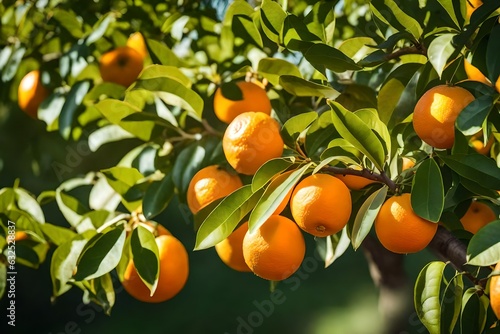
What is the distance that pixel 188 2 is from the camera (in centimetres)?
152

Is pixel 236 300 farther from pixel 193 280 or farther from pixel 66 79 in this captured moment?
pixel 66 79

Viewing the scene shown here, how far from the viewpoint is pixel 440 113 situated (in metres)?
0.84

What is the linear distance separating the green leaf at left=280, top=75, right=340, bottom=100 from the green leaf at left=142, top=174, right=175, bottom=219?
0.91ft

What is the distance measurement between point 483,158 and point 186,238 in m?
1.94

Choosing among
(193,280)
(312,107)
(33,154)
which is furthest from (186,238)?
(312,107)

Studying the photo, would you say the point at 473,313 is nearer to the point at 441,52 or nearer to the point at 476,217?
the point at 476,217

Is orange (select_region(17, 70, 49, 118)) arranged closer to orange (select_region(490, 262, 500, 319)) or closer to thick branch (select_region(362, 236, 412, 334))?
thick branch (select_region(362, 236, 412, 334))

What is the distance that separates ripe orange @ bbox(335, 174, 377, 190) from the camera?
94 centimetres

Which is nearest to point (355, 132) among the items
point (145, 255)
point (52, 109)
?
point (145, 255)

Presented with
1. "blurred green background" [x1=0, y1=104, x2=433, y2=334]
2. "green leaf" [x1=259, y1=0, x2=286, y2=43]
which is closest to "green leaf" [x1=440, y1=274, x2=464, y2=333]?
"green leaf" [x1=259, y1=0, x2=286, y2=43]

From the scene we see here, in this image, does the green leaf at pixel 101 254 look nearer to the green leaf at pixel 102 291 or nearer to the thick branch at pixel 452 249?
the green leaf at pixel 102 291

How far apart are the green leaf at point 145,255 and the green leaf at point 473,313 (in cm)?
44

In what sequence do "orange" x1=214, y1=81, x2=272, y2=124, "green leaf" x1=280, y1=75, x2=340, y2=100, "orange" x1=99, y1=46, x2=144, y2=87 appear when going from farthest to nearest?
"orange" x1=99, y1=46, x2=144, y2=87, "orange" x1=214, y1=81, x2=272, y2=124, "green leaf" x1=280, y1=75, x2=340, y2=100

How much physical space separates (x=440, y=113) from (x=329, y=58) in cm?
18
